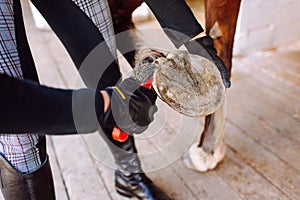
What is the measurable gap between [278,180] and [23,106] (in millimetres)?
831

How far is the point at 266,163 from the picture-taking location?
43.2 inches

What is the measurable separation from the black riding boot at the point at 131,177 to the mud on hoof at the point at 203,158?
6.6 inches

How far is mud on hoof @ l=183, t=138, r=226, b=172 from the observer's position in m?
1.07

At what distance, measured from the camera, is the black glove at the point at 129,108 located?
51cm

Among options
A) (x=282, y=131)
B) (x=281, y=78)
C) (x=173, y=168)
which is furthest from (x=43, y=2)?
(x=281, y=78)

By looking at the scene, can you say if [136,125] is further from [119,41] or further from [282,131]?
[282,131]

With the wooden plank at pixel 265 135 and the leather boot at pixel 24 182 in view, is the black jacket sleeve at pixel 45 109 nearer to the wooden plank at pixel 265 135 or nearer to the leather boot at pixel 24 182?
the leather boot at pixel 24 182

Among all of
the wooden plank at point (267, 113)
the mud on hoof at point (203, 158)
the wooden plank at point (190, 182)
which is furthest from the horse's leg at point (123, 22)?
the wooden plank at point (267, 113)

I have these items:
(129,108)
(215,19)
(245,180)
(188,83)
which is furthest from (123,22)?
(245,180)

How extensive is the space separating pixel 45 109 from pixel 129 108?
124 millimetres

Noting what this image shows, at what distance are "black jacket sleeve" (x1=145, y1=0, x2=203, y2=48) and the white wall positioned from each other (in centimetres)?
123

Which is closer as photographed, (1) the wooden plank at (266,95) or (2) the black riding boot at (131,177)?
(2) the black riding boot at (131,177)

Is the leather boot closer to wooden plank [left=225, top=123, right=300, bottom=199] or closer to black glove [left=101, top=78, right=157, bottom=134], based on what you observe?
black glove [left=101, top=78, right=157, bottom=134]

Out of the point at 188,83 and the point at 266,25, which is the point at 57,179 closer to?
the point at 188,83
